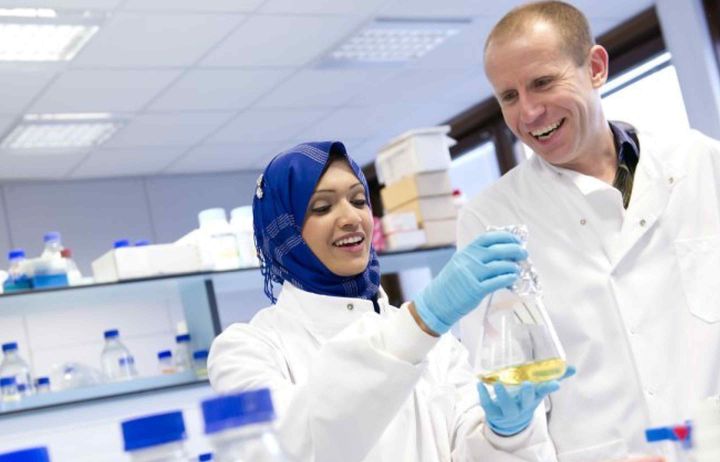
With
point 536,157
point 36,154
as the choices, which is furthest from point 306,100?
point 536,157

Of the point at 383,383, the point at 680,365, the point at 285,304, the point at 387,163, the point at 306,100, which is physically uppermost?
the point at 306,100

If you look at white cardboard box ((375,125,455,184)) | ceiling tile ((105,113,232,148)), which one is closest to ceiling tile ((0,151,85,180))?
ceiling tile ((105,113,232,148))

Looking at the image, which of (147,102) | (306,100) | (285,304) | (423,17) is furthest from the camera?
(306,100)

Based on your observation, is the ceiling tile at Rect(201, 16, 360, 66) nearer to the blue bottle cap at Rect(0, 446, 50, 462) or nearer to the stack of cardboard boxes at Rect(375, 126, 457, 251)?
the stack of cardboard boxes at Rect(375, 126, 457, 251)

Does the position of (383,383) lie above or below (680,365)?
above

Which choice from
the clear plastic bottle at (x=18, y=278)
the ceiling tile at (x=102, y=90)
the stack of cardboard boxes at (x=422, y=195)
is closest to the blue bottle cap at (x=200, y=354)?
the clear plastic bottle at (x=18, y=278)

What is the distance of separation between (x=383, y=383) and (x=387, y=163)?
3.27m

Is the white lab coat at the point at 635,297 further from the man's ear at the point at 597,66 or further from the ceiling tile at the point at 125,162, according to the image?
the ceiling tile at the point at 125,162

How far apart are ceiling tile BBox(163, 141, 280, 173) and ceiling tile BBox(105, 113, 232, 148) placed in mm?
309

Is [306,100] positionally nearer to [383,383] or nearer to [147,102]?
[147,102]

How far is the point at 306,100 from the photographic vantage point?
571 centimetres

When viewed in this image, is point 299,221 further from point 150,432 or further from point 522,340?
point 150,432

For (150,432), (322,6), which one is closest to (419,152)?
(322,6)

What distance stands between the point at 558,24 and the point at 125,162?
4778 mm
